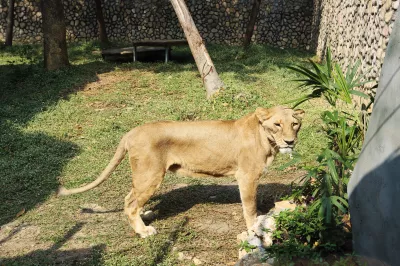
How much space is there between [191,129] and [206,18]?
1678 centimetres

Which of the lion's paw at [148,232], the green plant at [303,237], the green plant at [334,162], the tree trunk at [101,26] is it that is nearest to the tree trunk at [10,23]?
the tree trunk at [101,26]

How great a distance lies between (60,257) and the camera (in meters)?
4.66

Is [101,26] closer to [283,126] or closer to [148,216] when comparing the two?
[148,216]

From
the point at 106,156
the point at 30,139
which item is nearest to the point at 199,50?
the point at 106,156

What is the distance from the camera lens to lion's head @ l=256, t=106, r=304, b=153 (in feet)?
15.0

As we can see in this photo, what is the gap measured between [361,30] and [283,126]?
5688mm

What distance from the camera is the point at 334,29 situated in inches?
534

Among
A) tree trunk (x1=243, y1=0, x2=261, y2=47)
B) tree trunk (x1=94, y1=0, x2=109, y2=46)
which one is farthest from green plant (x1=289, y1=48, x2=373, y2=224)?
tree trunk (x1=94, y1=0, x2=109, y2=46)

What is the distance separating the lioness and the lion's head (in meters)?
0.02

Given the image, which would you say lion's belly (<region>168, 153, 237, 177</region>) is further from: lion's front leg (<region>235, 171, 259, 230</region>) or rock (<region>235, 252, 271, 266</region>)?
rock (<region>235, 252, 271, 266</region>)

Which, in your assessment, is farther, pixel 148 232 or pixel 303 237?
pixel 148 232

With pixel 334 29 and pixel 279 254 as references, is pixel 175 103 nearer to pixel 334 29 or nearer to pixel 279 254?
→ pixel 334 29

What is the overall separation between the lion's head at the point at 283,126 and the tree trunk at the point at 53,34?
9625mm

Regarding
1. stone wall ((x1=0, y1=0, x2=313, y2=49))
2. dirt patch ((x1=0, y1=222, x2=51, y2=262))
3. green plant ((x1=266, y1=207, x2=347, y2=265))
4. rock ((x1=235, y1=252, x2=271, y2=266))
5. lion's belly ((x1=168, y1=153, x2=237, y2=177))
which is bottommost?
dirt patch ((x1=0, y1=222, x2=51, y2=262))
